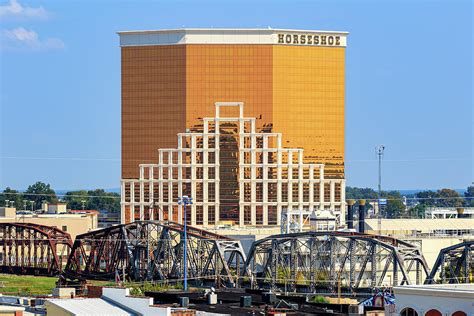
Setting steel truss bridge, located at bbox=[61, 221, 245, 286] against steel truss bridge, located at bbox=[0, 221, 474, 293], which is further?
steel truss bridge, located at bbox=[61, 221, 245, 286]

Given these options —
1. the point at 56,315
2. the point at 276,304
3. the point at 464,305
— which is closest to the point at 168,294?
the point at 276,304

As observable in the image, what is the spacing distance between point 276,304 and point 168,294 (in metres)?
11.7

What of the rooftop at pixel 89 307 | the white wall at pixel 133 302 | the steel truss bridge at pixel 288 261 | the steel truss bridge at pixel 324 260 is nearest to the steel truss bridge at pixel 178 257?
the steel truss bridge at pixel 288 261

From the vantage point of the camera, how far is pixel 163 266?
643 feet

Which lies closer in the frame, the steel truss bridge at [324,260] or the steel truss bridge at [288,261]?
the steel truss bridge at [288,261]

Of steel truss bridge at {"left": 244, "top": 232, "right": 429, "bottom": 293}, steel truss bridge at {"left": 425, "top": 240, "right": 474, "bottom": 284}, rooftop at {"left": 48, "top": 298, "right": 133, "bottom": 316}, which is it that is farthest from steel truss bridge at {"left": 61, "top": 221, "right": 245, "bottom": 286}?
rooftop at {"left": 48, "top": 298, "right": 133, "bottom": 316}

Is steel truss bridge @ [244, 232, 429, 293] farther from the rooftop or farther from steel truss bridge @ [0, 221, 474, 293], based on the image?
the rooftop

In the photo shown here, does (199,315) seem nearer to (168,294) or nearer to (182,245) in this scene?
(168,294)

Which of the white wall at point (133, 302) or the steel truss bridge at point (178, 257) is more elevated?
the steel truss bridge at point (178, 257)

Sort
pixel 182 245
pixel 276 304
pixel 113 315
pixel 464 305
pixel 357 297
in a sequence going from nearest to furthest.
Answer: pixel 464 305, pixel 113 315, pixel 276 304, pixel 357 297, pixel 182 245

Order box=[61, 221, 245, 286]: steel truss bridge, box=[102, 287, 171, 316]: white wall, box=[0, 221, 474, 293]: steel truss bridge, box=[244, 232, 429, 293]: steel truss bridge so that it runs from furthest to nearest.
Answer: box=[61, 221, 245, 286]: steel truss bridge → box=[244, 232, 429, 293]: steel truss bridge → box=[0, 221, 474, 293]: steel truss bridge → box=[102, 287, 171, 316]: white wall

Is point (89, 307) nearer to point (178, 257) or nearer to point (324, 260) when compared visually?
point (324, 260)

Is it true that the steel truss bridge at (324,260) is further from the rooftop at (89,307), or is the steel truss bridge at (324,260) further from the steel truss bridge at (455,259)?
the rooftop at (89,307)

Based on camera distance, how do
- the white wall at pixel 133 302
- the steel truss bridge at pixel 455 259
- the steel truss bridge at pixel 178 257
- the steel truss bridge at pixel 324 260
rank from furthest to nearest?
the steel truss bridge at pixel 178 257 < the steel truss bridge at pixel 324 260 < the steel truss bridge at pixel 455 259 < the white wall at pixel 133 302
